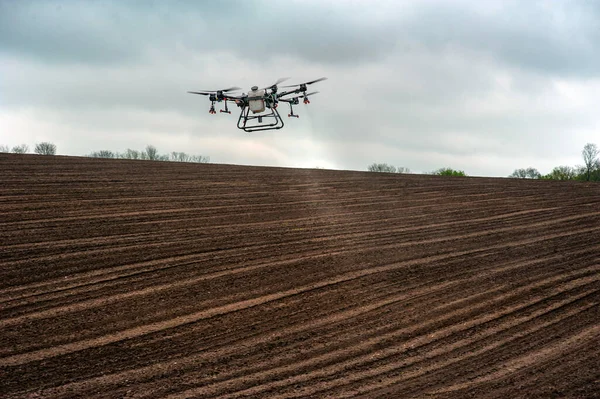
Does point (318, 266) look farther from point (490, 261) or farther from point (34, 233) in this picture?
point (34, 233)

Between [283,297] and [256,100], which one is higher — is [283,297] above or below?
below

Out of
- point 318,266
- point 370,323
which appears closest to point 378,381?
point 370,323

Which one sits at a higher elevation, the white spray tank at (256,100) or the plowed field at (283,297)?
the white spray tank at (256,100)

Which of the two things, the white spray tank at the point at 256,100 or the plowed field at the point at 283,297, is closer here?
the plowed field at the point at 283,297

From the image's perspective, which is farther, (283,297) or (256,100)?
(256,100)
